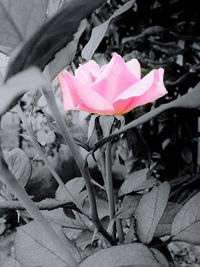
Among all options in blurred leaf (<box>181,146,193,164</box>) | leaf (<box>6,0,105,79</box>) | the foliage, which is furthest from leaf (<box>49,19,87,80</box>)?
blurred leaf (<box>181,146,193,164</box>)

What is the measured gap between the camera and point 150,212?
34cm

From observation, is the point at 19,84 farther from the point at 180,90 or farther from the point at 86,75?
the point at 180,90

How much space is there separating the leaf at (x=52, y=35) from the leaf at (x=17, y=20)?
1.4 inches

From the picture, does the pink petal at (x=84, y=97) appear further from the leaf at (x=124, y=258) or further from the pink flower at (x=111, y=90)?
the leaf at (x=124, y=258)

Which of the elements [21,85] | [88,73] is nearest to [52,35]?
[21,85]

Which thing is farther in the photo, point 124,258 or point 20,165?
point 20,165

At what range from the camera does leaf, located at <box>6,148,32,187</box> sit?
434mm

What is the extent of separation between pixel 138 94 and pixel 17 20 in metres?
0.12

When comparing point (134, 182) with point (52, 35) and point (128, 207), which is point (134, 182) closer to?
point (128, 207)

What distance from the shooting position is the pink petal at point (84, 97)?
316 mm

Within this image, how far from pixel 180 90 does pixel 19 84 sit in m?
1.24

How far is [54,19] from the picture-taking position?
204mm

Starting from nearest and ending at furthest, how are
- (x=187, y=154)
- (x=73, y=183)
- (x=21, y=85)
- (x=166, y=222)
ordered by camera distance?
(x=21, y=85) → (x=166, y=222) → (x=73, y=183) → (x=187, y=154)

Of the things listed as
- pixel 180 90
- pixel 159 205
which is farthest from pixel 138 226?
pixel 180 90
